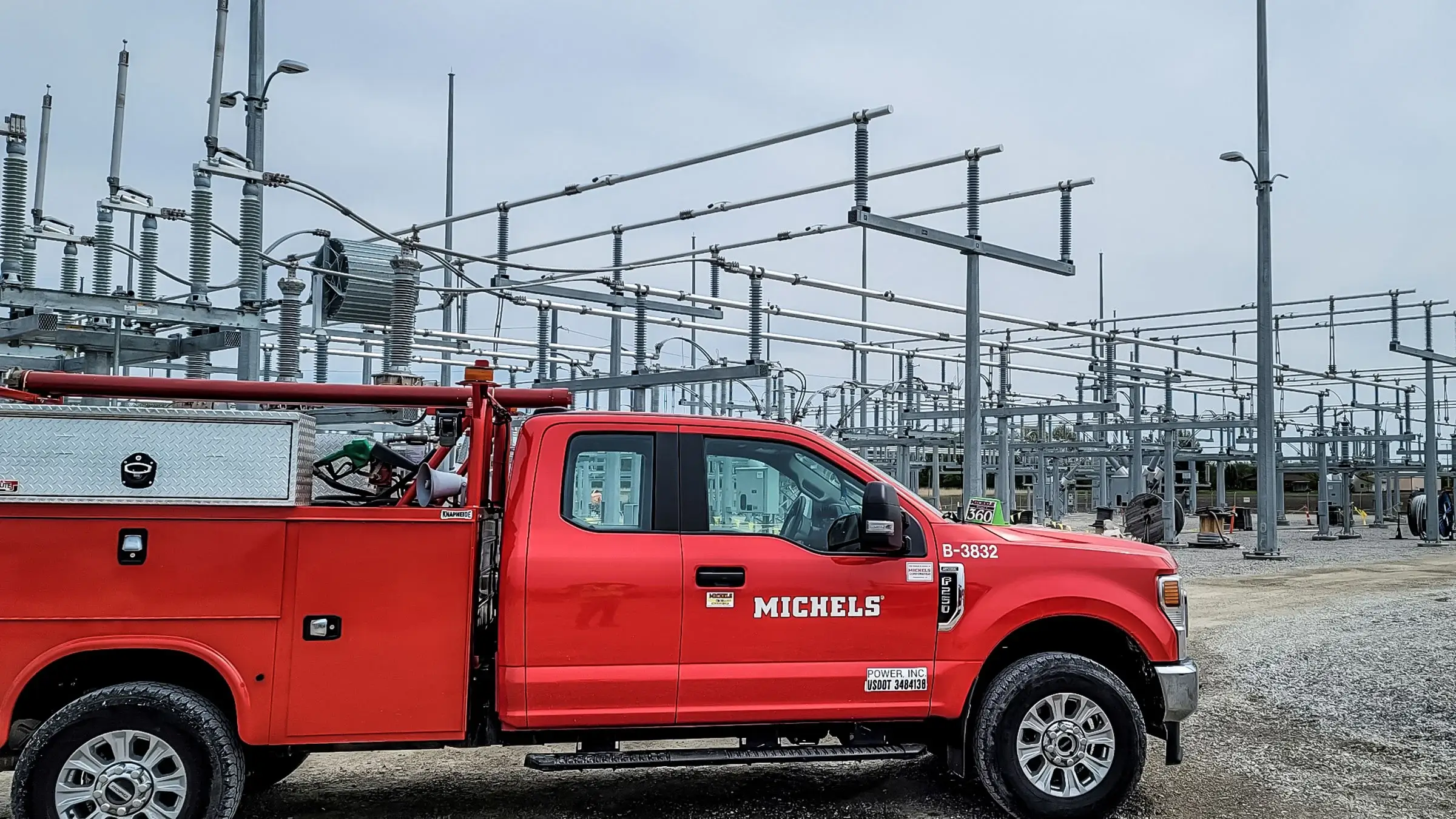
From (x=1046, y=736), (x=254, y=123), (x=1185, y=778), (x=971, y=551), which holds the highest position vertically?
(x=254, y=123)

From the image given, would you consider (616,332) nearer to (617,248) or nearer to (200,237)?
(617,248)

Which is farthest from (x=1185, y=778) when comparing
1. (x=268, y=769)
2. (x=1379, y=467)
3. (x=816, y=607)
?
(x=1379, y=467)

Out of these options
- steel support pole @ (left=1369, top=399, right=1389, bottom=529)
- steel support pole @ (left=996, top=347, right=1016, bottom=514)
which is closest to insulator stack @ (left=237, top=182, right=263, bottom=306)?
steel support pole @ (left=996, top=347, right=1016, bottom=514)

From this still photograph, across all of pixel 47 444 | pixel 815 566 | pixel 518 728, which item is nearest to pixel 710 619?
pixel 815 566

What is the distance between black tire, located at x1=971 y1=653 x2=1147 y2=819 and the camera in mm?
6059

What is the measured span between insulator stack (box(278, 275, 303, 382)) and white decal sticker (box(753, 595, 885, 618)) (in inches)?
234

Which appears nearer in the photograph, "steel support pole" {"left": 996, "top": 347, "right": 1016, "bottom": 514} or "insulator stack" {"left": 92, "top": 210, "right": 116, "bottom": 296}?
"insulator stack" {"left": 92, "top": 210, "right": 116, "bottom": 296}

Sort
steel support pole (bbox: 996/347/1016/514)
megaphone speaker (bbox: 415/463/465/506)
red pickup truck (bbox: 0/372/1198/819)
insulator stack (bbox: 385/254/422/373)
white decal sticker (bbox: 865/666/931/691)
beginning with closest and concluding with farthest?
red pickup truck (bbox: 0/372/1198/819) < megaphone speaker (bbox: 415/463/465/506) < white decal sticker (bbox: 865/666/931/691) < insulator stack (bbox: 385/254/422/373) < steel support pole (bbox: 996/347/1016/514)

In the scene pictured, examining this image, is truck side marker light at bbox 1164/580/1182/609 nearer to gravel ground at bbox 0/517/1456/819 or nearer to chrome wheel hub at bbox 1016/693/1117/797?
chrome wheel hub at bbox 1016/693/1117/797

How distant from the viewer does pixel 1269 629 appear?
525 inches

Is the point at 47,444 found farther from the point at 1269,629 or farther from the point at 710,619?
the point at 1269,629

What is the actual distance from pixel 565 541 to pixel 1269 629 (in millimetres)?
10413

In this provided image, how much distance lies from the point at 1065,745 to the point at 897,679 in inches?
38.1

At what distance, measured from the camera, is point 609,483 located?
609 centimetres
